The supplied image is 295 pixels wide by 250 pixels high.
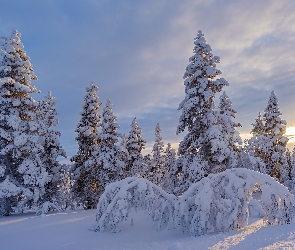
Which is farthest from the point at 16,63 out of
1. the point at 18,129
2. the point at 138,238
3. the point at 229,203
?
the point at 229,203

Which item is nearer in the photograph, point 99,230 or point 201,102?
point 99,230

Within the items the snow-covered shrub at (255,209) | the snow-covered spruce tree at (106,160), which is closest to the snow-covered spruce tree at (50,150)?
the snow-covered spruce tree at (106,160)

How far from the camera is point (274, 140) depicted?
104ft

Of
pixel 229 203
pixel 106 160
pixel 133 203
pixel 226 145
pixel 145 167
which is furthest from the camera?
Result: pixel 145 167

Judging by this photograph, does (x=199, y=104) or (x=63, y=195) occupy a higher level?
(x=199, y=104)

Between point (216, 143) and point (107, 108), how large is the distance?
13748 millimetres

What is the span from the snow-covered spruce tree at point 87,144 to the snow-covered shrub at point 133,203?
15.1 metres

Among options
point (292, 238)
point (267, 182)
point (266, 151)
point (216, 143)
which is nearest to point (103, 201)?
point (267, 182)

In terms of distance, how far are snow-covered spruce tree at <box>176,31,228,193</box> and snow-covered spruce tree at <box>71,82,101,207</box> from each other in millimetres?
10546

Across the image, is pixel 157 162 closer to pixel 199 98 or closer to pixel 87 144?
pixel 87 144

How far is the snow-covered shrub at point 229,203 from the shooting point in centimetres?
894

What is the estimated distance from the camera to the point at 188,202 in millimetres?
9633

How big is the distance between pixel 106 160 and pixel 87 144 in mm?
2996

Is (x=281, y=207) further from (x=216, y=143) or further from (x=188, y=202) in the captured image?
(x=216, y=143)
